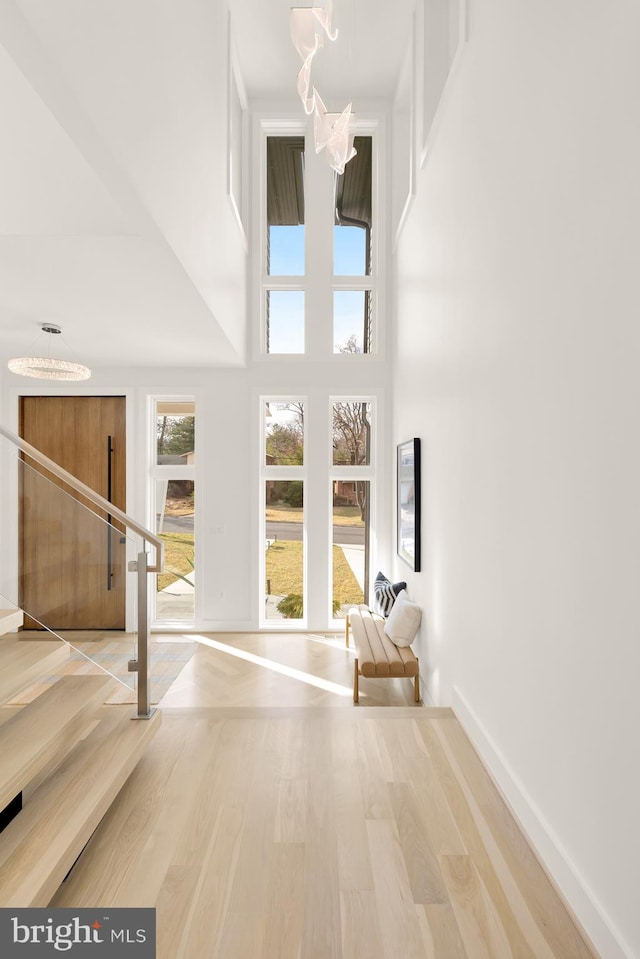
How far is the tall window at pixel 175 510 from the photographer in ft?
19.7

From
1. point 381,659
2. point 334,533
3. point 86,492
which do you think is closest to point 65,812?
point 86,492

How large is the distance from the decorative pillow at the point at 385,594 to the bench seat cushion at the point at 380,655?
0.27 meters

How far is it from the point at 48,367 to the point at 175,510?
2.39m

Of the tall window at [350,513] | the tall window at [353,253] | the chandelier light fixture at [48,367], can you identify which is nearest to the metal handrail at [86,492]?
the chandelier light fixture at [48,367]

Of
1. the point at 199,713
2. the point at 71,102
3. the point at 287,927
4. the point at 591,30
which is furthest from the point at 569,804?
the point at 71,102

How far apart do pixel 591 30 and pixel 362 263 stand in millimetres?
4660

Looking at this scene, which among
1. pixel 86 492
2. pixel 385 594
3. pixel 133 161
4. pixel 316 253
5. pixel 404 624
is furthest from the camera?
pixel 316 253

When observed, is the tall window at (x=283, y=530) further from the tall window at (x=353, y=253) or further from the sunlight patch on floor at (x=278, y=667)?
the tall window at (x=353, y=253)

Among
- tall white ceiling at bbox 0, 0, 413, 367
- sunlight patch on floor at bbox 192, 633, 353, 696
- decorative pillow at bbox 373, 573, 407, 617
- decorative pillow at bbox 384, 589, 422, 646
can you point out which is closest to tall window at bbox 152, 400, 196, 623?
sunlight patch on floor at bbox 192, 633, 353, 696

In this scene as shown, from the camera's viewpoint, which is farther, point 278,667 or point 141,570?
point 278,667

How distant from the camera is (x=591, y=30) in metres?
1.62

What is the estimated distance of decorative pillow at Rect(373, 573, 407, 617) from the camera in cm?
485

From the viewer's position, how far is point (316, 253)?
19.7ft

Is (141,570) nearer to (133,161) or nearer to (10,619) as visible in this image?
(10,619)
